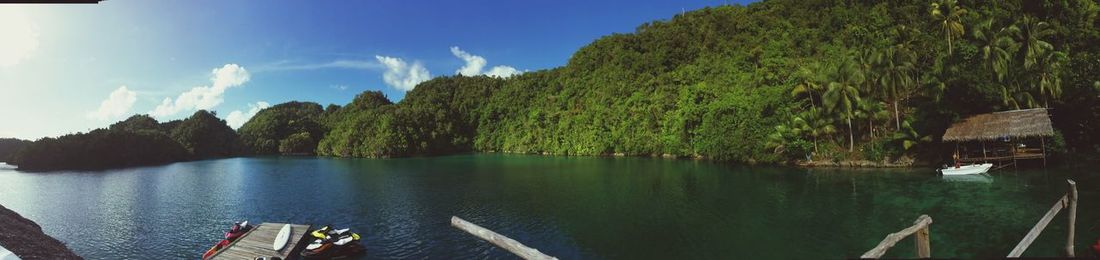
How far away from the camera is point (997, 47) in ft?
126

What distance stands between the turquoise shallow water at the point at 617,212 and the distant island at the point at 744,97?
7.58 meters

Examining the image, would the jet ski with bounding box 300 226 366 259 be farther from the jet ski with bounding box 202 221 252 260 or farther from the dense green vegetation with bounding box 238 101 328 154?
the dense green vegetation with bounding box 238 101 328 154

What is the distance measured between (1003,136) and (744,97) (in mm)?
25090

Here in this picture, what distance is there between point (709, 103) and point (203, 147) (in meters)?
112

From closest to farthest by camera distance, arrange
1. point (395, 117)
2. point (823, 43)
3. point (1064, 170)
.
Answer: point (1064, 170) < point (823, 43) < point (395, 117)

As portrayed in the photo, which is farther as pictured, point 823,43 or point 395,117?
point 395,117

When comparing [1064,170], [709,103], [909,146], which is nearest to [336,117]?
[709,103]

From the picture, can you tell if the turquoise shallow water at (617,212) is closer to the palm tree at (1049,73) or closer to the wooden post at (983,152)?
the wooden post at (983,152)

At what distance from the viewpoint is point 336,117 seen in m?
134

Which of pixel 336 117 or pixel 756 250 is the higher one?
pixel 336 117

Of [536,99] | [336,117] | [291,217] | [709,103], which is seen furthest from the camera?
[336,117]

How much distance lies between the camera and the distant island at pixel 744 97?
37.7m

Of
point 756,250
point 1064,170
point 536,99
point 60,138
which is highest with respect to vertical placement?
point 536,99

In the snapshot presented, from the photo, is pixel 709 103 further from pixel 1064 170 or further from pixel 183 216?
pixel 183 216
